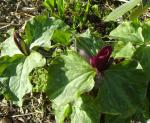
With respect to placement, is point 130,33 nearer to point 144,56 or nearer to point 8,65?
point 144,56

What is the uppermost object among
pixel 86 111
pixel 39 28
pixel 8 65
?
pixel 39 28

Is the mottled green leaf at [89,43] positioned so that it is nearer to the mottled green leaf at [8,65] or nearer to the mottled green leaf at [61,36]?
the mottled green leaf at [61,36]

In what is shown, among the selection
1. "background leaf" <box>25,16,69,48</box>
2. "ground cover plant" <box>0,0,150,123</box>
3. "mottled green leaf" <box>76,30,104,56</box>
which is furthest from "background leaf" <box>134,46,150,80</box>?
"background leaf" <box>25,16,69,48</box>

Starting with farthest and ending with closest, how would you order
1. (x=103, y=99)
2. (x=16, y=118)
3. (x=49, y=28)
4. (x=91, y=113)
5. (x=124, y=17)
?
(x=124, y=17)
(x=16, y=118)
(x=49, y=28)
(x=91, y=113)
(x=103, y=99)

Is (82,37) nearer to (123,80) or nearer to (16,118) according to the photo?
(123,80)

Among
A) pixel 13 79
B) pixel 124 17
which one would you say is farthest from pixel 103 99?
pixel 124 17

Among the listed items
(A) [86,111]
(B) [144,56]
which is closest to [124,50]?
(B) [144,56]

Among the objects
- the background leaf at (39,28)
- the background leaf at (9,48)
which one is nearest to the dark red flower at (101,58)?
the background leaf at (39,28)
